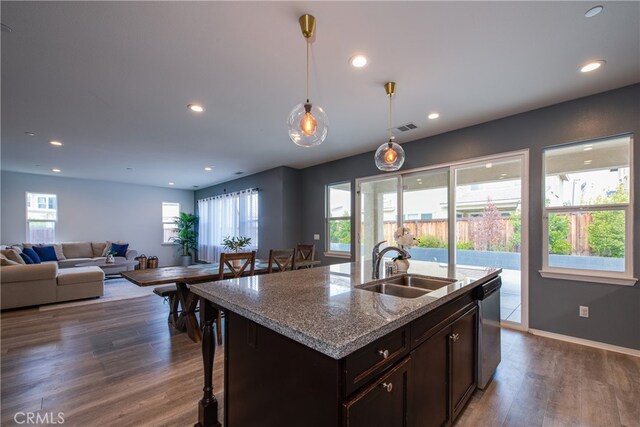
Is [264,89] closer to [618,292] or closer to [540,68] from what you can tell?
[540,68]

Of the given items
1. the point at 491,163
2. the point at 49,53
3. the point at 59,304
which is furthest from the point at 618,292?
the point at 59,304

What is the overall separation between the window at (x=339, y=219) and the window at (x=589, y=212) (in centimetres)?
311

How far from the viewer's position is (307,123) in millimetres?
1953

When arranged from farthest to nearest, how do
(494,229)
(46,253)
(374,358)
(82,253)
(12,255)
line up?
(82,253)
(46,253)
(12,255)
(494,229)
(374,358)

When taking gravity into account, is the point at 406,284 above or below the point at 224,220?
below

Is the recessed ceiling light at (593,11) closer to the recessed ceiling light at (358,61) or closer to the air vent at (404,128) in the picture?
the recessed ceiling light at (358,61)

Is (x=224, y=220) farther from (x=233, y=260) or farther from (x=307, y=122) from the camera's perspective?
(x=307, y=122)

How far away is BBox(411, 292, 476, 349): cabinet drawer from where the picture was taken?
1357 millimetres

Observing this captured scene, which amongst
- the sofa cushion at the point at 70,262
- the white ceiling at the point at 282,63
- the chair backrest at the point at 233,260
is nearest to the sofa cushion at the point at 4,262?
the white ceiling at the point at 282,63

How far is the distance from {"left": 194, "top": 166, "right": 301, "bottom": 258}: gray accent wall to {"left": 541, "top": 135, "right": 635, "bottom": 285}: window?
14.7 ft

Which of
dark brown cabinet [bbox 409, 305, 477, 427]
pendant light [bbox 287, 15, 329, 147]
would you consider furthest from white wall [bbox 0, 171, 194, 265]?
dark brown cabinet [bbox 409, 305, 477, 427]

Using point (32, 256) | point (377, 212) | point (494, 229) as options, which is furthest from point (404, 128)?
point (32, 256)

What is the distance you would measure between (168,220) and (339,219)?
250 inches

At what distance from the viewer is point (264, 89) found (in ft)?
9.12
